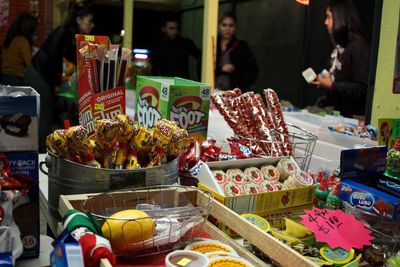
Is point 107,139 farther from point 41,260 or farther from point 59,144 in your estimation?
point 41,260

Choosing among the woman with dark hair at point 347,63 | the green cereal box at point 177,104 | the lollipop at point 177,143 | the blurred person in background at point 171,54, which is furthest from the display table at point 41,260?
the blurred person in background at point 171,54

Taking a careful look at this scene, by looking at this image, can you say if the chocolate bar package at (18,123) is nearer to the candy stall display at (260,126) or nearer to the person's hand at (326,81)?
the candy stall display at (260,126)

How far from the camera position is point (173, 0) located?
21.2ft

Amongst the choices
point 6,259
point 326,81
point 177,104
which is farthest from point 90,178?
point 326,81

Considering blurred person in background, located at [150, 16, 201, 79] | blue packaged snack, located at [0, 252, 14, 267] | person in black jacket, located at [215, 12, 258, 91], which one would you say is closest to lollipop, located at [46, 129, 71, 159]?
blue packaged snack, located at [0, 252, 14, 267]

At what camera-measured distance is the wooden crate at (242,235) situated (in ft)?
2.92

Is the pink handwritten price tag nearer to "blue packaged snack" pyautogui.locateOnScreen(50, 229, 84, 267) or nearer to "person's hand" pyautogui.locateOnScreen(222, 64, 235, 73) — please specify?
"blue packaged snack" pyautogui.locateOnScreen(50, 229, 84, 267)

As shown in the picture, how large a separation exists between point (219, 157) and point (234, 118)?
0.19 metres

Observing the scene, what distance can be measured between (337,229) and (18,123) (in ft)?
2.51

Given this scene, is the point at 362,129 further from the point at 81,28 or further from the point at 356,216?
the point at 81,28

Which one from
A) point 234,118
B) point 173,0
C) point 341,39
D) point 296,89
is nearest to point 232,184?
point 234,118

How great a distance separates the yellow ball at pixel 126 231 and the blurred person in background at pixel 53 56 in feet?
8.97

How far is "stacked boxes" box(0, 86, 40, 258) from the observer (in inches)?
37.4

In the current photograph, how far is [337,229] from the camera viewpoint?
107 cm
